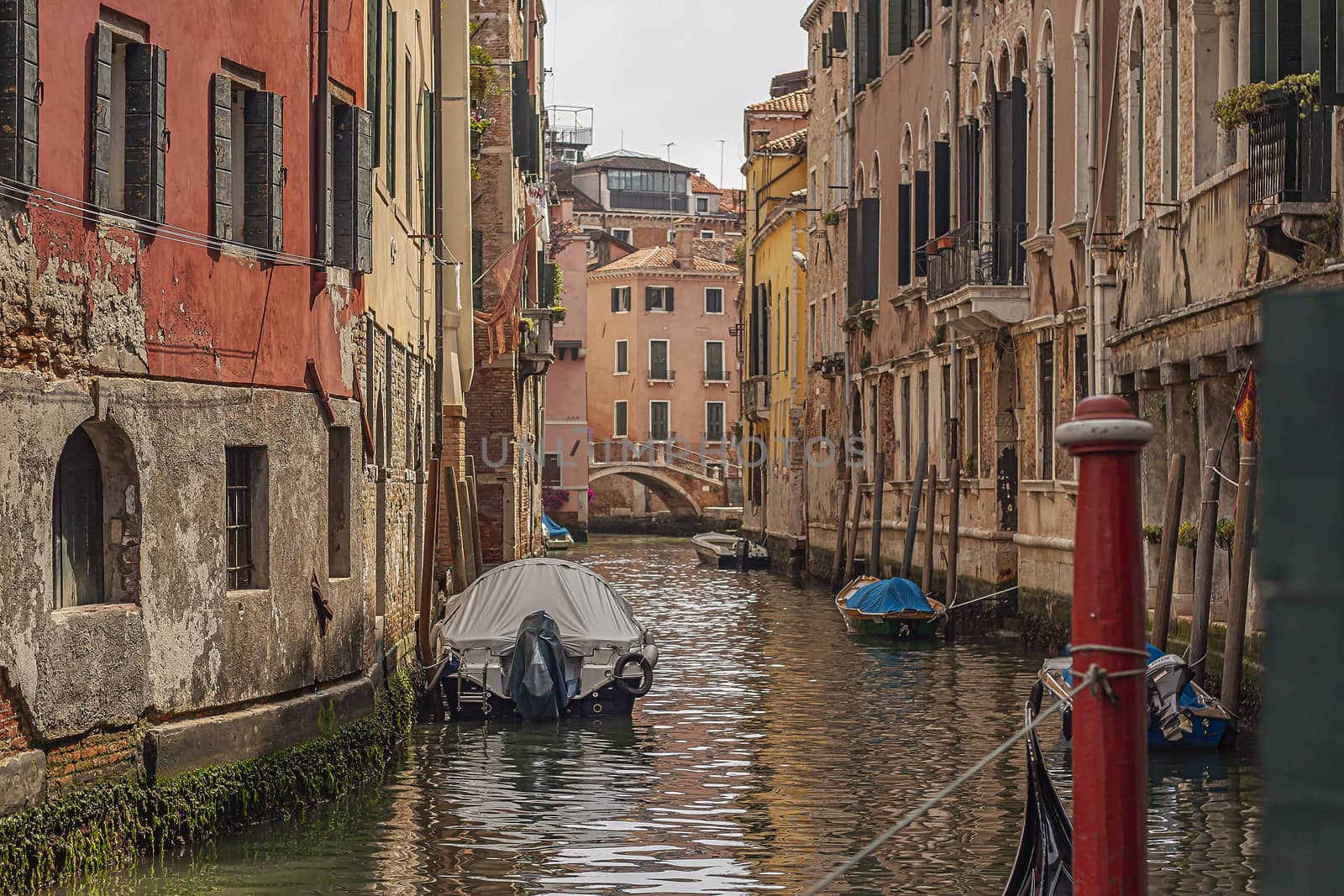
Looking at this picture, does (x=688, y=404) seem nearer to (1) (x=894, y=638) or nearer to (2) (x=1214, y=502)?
(1) (x=894, y=638)

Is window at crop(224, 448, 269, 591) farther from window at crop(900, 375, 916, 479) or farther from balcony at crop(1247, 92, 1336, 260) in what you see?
window at crop(900, 375, 916, 479)

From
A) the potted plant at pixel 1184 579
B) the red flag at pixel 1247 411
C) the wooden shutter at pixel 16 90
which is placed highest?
the wooden shutter at pixel 16 90

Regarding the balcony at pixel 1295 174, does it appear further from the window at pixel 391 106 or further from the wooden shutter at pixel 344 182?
the window at pixel 391 106

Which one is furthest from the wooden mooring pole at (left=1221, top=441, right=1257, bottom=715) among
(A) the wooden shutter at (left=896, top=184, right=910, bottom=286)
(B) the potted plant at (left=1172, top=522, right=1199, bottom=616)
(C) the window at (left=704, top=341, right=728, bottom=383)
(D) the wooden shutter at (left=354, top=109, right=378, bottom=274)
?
(C) the window at (left=704, top=341, right=728, bottom=383)

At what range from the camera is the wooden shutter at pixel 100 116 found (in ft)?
27.5

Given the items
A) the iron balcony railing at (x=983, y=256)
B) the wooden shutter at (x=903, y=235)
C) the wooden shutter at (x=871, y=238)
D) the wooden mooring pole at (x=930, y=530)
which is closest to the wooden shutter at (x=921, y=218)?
the wooden shutter at (x=903, y=235)

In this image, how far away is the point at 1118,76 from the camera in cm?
1719

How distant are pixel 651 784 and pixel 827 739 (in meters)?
2.47

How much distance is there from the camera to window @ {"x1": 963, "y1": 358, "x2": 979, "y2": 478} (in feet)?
75.9

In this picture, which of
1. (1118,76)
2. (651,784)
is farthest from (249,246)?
(1118,76)

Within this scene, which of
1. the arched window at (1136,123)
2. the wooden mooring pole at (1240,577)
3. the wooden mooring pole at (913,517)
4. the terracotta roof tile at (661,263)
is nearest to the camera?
the wooden mooring pole at (1240,577)

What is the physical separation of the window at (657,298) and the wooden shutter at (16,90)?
5484 cm

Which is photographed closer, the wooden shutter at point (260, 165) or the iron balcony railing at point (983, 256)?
the wooden shutter at point (260, 165)

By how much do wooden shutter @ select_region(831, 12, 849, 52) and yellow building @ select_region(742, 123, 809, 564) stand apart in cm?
422
